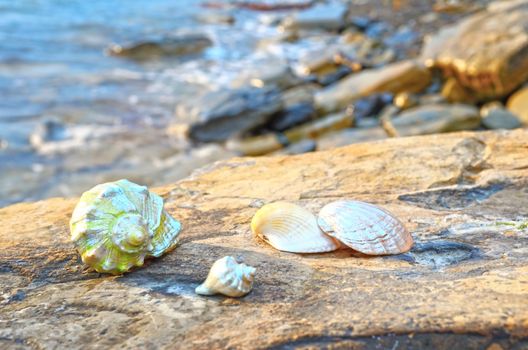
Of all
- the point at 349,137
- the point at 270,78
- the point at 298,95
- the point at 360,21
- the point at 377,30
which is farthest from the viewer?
the point at 360,21

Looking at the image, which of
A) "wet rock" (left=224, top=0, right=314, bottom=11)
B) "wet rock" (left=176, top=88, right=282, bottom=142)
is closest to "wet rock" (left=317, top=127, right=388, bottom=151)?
"wet rock" (left=176, top=88, right=282, bottom=142)

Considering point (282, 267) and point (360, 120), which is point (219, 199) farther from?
point (360, 120)

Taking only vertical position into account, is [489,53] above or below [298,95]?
above

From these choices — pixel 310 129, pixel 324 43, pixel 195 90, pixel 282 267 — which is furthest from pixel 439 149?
pixel 324 43

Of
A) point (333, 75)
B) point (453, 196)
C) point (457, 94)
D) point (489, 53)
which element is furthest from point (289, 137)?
point (453, 196)

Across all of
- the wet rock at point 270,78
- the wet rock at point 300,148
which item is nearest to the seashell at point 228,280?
the wet rock at point 300,148

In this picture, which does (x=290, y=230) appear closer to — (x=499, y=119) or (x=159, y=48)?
(x=499, y=119)

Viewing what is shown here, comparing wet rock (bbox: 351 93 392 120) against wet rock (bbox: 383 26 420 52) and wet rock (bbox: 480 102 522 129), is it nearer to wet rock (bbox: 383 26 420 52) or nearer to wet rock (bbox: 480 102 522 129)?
wet rock (bbox: 480 102 522 129)
